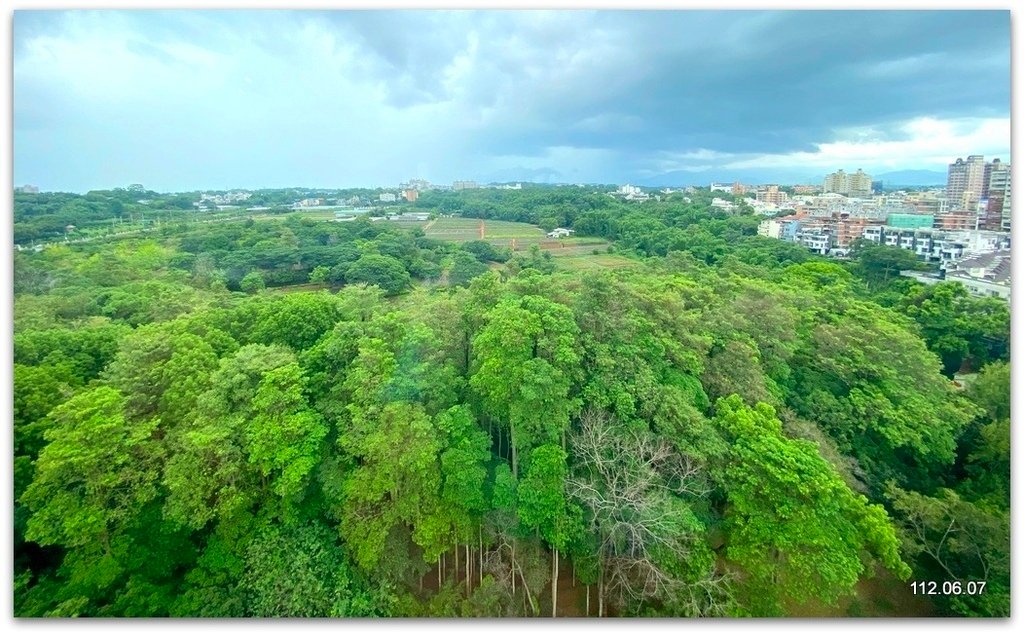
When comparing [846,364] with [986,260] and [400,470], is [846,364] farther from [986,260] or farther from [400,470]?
[400,470]

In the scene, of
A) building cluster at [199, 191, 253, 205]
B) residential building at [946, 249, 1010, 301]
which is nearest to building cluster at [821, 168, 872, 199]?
residential building at [946, 249, 1010, 301]

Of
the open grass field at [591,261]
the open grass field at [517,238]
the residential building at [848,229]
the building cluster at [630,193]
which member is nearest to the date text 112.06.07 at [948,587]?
the open grass field at [591,261]

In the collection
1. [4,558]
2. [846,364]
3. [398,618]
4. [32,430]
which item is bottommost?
[398,618]

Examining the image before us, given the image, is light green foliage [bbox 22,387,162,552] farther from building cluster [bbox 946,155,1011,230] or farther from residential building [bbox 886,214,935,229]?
residential building [bbox 886,214,935,229]

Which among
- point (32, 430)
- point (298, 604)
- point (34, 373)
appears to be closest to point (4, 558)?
point (32, 430)

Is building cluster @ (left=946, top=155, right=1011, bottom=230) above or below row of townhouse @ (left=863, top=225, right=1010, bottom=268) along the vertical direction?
above

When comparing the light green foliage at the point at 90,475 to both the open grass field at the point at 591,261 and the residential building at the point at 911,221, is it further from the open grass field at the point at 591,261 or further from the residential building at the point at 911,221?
the residential building at the point at 911,221
